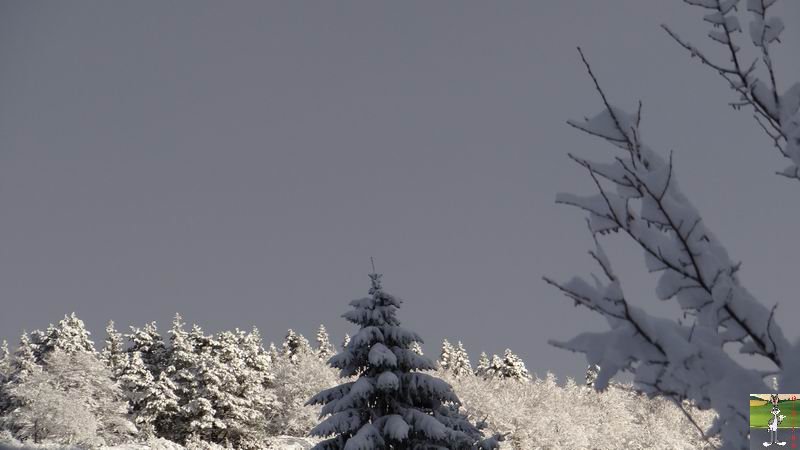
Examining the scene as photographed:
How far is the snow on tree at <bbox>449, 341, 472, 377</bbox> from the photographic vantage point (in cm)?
9667

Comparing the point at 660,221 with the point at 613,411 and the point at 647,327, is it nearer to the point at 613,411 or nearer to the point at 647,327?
the point at 647,327

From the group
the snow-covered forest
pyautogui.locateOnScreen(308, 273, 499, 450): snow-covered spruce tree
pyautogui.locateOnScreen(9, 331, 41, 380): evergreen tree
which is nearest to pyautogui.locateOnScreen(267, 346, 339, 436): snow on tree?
the snow-covered forest

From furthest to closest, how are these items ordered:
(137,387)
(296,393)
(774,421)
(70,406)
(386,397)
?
1. (296,393)
2. (137,387)
3. (70,406)
4. (386,397)
5. (774,421)

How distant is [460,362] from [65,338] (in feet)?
184

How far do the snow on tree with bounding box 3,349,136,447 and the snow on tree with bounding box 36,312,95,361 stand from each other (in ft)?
21.0

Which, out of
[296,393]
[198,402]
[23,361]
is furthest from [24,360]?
[296,393]

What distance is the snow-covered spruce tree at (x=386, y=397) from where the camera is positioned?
549 inches

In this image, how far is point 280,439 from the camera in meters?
52.1

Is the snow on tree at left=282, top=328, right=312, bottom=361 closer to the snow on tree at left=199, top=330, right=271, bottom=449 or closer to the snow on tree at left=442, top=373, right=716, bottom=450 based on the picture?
the snow on tree at left=442, top=373, right=716, bottom=450

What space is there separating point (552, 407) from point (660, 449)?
11054 millimetres

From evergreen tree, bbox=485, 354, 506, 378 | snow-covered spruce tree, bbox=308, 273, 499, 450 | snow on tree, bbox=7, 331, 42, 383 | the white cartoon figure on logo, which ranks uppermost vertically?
evergreen tree, bbox=485, 354, 506, 378

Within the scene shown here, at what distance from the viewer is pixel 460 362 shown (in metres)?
99.3

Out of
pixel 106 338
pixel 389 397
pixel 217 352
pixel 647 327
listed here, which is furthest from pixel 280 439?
pixel 647 327

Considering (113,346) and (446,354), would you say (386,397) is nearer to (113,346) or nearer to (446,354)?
(113,346)
